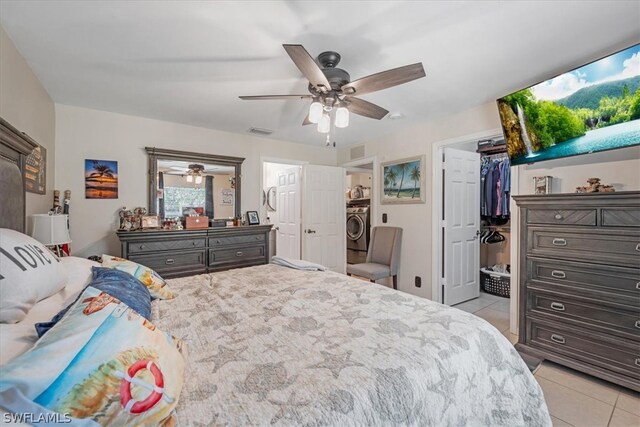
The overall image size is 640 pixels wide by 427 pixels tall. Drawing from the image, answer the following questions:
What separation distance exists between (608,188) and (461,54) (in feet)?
5.06

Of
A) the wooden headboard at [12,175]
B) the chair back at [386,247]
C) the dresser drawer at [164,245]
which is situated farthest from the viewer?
the chair back at [386,247]

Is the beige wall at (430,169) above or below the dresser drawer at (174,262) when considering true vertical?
above

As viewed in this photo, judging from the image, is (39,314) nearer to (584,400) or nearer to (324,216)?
(584,400)

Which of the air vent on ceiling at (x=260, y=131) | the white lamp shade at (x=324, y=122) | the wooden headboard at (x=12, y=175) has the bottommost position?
the wooden headboard at (x=12, y=175)

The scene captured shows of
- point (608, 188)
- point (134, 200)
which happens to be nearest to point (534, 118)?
point (608, 188)

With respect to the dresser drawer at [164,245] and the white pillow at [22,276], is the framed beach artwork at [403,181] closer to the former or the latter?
the dresser drawer at [164,245]

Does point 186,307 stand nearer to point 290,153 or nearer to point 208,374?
point 208,374

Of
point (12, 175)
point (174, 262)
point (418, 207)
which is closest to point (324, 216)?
point (418, 207)

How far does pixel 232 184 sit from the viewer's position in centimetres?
398

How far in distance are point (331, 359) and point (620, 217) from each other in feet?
7.41

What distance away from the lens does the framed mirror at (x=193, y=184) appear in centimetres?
343

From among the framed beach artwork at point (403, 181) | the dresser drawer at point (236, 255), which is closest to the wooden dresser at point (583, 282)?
the framed beach artwork at point (403, 181)

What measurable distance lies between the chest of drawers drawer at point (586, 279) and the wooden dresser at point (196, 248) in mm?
3000

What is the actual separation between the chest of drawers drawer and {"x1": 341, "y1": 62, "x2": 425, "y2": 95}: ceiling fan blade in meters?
1.83
